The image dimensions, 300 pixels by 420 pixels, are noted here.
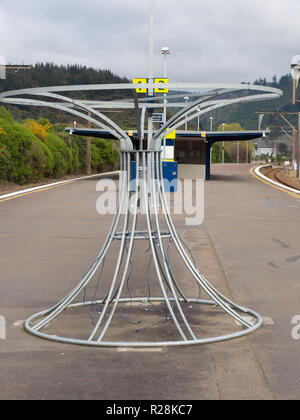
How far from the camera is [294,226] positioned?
16.3 m

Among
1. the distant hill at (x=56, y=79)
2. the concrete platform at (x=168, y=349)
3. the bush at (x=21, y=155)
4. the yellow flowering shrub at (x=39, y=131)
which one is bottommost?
the concrete platform at (x=168, y=349)

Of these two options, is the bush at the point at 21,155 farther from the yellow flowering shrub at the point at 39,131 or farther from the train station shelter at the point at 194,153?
the train station shelter at the point at 194,153

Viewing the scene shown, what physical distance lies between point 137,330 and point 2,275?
372 cm

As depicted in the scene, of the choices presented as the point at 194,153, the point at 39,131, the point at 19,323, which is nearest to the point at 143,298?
the point at 19,323

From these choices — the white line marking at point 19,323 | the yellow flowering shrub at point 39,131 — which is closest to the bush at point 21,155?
the yellow flowering shrub at point 39,131

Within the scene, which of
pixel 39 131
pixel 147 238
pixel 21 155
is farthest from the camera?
pixel 39 131

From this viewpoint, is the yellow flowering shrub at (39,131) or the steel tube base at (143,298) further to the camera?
the yellow flowering shrub at (39,131)

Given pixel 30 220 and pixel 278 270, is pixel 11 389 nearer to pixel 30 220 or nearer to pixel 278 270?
pixel 278 270

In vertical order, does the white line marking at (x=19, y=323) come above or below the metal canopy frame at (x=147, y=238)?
below

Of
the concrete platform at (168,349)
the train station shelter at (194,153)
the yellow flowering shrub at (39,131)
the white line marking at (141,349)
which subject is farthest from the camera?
the train station shelter at (194,153)

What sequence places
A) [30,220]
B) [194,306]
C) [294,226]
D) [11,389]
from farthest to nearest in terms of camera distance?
[30,220], [294,226], [194,306], [11,389]

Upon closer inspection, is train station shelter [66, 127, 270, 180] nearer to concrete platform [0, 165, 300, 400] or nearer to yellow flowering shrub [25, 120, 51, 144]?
yellow flowering shrub [25, 120, 51, 144]

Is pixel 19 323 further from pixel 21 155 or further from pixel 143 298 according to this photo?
pixel 21 155
